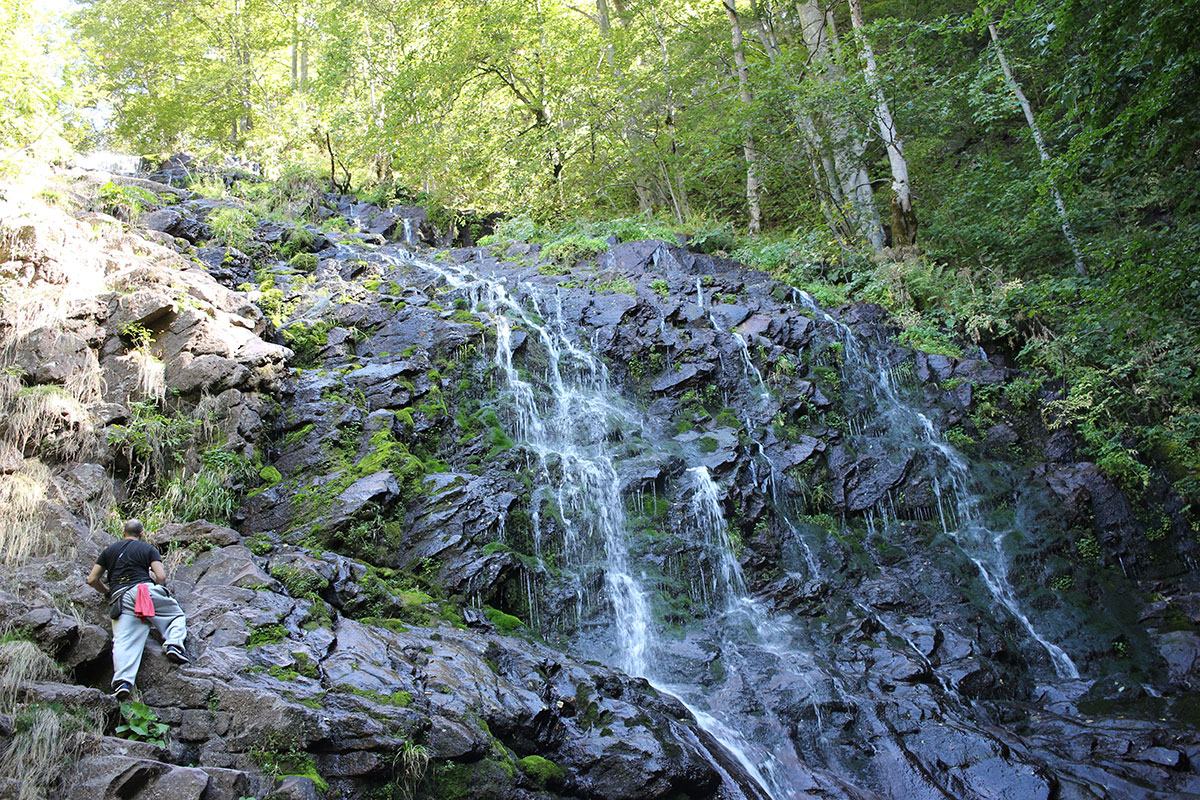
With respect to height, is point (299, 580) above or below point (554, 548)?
above

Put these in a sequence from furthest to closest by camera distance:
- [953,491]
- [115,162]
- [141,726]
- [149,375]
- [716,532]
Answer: [115,162] → [953,491] → [716,532] → [149,375] → [141,726]

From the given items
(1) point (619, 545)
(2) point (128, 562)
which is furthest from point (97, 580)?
(1) point (619, 545)

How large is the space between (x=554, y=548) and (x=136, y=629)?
16.9 ft

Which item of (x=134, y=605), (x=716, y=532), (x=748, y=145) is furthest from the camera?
(x=748, y=145)

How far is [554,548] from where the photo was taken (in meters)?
9.32

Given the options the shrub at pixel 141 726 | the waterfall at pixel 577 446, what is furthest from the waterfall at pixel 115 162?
the shrub at pixel 141 726

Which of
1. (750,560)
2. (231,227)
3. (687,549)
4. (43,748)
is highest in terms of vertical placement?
(231,227)

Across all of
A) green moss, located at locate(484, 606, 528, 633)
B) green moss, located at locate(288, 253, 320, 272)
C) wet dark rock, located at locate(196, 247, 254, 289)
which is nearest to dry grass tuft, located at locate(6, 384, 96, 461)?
wet dark rock, located at locate(196, 247, 254, 289)

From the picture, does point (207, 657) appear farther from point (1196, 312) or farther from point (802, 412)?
point (1196, 312)

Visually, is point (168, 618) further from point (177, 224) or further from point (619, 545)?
point (177, 224)

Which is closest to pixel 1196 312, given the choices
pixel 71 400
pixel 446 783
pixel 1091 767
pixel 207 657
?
pixel 1091 767

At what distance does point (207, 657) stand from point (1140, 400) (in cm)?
1420

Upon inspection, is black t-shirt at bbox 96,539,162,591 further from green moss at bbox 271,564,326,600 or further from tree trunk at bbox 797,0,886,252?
tree trunk at bbox 797,0,886,252

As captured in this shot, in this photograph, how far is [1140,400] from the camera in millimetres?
11656
